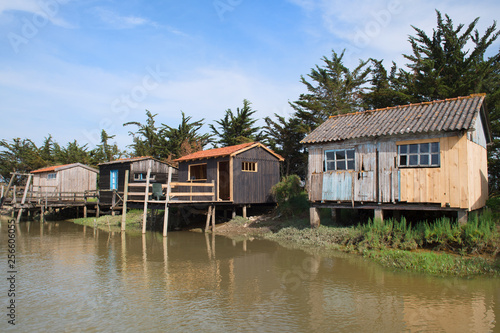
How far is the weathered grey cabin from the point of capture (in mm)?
13484

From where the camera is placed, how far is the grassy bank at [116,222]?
24078 millimetres

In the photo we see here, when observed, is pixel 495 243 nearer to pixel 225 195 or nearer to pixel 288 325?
pixel 288 325

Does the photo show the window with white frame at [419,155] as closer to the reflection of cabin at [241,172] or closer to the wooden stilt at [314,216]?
the wooden stilt at [314,216]

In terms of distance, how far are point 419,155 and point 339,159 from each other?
3.35 metres

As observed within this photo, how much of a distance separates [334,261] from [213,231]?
9.79m

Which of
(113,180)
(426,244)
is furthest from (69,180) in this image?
(426,244)

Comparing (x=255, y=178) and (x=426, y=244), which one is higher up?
(x=255, y=178)

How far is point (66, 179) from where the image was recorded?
33156 millimetres

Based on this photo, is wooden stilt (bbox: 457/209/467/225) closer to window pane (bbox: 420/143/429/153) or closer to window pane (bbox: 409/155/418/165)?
window pane (bbox: 409/155/418/165)

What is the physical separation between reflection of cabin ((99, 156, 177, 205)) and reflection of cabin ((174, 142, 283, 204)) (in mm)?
4701

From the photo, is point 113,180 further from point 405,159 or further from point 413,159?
point 413,159

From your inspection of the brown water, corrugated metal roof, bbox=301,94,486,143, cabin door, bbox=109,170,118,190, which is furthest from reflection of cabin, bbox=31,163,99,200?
corrugated metal roof, bbox=301,94,486,143

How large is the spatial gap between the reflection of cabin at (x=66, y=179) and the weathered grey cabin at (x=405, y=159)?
23155 mm

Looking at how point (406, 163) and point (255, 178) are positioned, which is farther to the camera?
point (255, 178)
